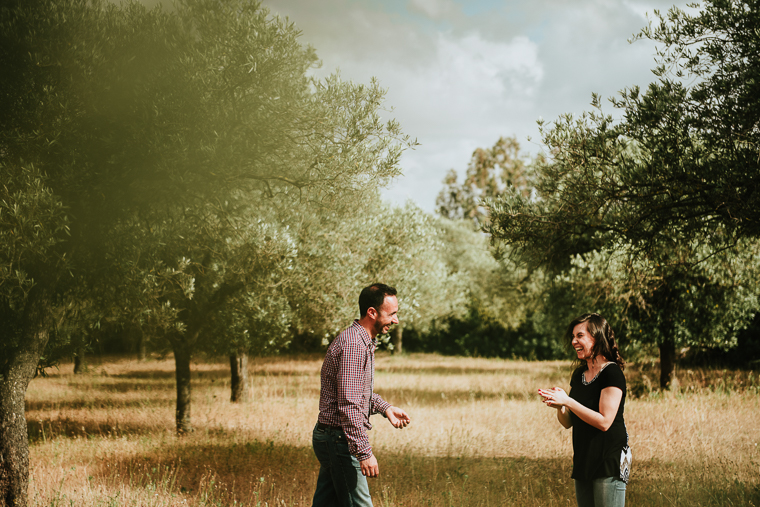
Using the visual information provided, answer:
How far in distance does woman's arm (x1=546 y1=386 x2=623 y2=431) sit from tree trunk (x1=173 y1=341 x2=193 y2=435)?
10.1m

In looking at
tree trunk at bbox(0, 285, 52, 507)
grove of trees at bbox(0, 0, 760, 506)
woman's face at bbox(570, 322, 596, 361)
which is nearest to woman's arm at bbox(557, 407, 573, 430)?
woman's face at bbox(570, 322, 596, 361)

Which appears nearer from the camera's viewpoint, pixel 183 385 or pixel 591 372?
pixel 591 372

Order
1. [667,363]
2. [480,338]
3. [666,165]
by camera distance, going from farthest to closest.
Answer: [480,338] < [667,363] < [666,165]

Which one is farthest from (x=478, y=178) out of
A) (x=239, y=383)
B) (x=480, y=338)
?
(x=239, y=383)

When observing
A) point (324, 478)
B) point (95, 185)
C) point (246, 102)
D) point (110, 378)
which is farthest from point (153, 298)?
point (110, 378)

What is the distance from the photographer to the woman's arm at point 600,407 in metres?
3.58

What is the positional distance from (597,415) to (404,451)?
7.03 metres

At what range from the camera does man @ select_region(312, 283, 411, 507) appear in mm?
3789

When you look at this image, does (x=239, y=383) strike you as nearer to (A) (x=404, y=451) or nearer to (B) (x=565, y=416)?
(A) (x=404, y=451)

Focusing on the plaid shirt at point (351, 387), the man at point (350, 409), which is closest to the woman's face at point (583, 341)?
the man at point (350, 409)

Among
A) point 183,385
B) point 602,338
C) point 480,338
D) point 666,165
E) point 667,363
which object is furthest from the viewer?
point 480,338

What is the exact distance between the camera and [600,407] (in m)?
3.65

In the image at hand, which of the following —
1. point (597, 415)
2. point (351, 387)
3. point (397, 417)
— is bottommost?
point (397, 417)

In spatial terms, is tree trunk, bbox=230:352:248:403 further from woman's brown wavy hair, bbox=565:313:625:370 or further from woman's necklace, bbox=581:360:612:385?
woman's brown wavy hair, bbox=565:313:625:370
